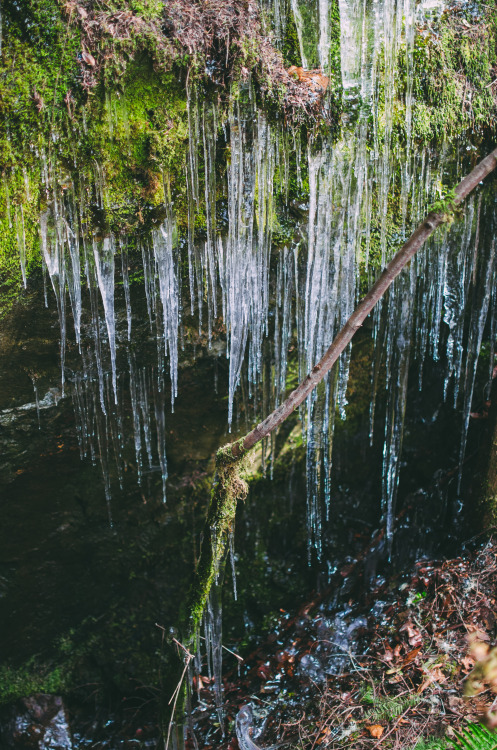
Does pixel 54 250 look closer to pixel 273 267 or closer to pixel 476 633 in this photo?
pixel 273 267

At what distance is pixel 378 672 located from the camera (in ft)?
10.9

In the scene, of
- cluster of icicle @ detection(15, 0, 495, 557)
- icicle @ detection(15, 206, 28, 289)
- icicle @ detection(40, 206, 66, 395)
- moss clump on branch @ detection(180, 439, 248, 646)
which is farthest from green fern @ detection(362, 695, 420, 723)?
icicle @ detection(15, 206, 28, 289)

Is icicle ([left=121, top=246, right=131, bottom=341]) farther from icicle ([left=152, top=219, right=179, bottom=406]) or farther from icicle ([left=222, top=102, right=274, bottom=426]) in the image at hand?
icicle ([left=222, top=102, right=274, bottom=426])

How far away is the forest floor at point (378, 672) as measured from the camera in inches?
113

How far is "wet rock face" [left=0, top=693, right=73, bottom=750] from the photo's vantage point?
3959mm

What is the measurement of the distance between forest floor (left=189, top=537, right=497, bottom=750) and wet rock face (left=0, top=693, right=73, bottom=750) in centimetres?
117

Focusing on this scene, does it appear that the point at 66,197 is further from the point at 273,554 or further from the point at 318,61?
the point at 273,554

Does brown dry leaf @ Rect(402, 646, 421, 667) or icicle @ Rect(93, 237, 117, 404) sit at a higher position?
icicle @ Rect(93, 237, 117, 404)

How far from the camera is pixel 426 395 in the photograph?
4973mm

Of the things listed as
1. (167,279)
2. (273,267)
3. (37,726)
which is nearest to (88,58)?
(167,279)

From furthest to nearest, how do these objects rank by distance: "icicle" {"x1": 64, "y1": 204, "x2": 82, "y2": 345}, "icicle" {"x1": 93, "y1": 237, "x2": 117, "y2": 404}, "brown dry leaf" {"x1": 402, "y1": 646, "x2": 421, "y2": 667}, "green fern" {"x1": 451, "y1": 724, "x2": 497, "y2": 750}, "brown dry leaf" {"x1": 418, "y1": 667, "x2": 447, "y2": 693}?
1. "brown dry leaf" {"x1": 402, "y1": 646, "x2": 421, "y2": 667}
2. "brown dry leaf" {"x1": 418, "y1": 667, "x2": 447, "y2": 693}
3. "icicle" {"x1": 93, "y1": 237, "x2": 117, "y2": 404}
4. "icicle" {"x1": 64, "y1": 204, "x2": 82, "y2": 345}
5. "green fern" {"x1": 451, "y1": 724, "x2": 497, "y2": 750}

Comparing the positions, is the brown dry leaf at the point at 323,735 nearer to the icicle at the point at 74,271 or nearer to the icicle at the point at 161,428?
the icicle at the point at 161,428

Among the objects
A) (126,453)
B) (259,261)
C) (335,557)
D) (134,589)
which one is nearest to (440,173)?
(259,261)

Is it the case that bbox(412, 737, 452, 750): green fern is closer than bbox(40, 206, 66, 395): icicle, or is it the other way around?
bbox(412, 737, 452, 750): green fern
